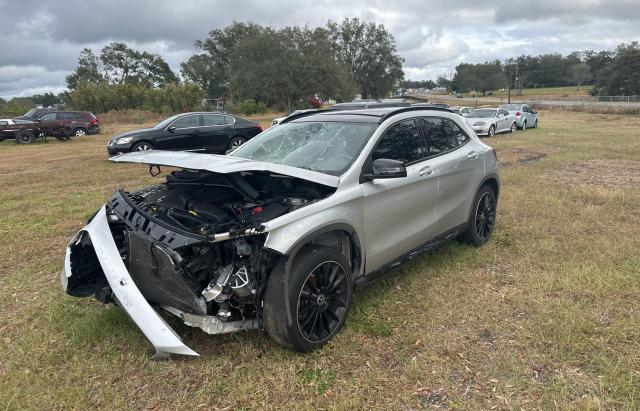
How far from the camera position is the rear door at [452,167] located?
4.29m

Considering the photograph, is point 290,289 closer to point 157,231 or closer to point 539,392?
point 157,231

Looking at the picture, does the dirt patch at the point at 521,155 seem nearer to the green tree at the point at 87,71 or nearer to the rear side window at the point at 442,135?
the rear side window at the point at 442,135

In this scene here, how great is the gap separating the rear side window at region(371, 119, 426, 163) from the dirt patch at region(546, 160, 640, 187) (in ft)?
19.6

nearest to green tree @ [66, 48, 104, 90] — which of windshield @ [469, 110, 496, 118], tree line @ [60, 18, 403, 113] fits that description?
tree line @ [60, 18, 403, 113]

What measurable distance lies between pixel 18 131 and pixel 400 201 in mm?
22875

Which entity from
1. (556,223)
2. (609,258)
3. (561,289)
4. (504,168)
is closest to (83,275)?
(561,289)

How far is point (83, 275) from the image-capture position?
345cm

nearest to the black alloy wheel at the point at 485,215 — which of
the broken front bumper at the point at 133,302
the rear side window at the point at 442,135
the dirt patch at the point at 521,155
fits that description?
the rear side window at the point at 442,135

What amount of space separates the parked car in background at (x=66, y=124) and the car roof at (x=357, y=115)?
70.7 feet

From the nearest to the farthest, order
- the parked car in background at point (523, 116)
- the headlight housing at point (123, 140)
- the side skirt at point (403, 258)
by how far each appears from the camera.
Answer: the side skirt at point (403, 258) → the headlight housing at point (123, 140) → the parked car in background at point (523, 116)

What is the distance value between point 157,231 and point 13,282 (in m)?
2.67

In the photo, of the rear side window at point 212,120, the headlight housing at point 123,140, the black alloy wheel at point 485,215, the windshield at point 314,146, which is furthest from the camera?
the rear side window at point 212,120

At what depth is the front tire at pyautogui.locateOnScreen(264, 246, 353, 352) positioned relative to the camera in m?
2.83

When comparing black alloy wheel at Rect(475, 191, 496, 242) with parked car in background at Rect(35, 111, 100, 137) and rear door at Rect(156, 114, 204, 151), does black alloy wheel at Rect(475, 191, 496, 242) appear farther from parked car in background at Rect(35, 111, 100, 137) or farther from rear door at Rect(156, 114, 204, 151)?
parked car in background at Rect(35, 111, 100, 137)
